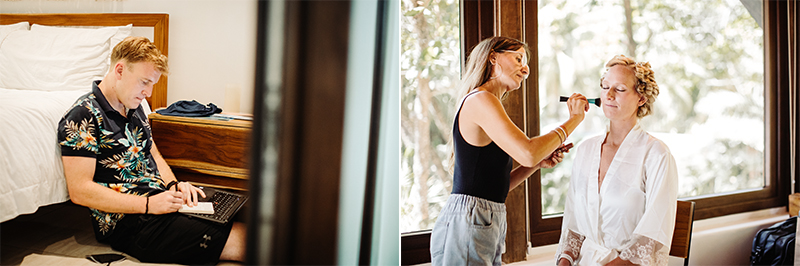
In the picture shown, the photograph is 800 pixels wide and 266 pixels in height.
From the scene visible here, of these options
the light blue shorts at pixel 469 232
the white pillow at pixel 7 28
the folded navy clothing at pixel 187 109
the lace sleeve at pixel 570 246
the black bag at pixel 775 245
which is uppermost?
the white pillow at pixel 7 28

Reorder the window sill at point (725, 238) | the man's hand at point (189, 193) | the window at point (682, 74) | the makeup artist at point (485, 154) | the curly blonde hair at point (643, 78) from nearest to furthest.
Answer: the man's hand at point (189, 193), the makeup artist at point (485, 154), the curly blonde hair at point (643, 78), the window at point (682, 74), the window sill at point (725, 238)

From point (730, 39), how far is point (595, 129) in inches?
40.2

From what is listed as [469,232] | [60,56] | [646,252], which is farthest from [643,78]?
[60,56]

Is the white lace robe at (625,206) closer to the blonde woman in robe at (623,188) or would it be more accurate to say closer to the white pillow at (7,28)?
the blonde woman in robe at (623,188)

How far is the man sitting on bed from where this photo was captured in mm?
735

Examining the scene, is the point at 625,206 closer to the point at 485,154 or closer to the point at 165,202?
the point at 485,154

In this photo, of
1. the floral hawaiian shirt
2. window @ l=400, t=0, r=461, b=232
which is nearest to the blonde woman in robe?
window @ l=400, t=0, r=461, b=232

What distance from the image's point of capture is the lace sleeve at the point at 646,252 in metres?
1.31

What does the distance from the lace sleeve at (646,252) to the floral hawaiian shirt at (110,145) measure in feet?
4.12

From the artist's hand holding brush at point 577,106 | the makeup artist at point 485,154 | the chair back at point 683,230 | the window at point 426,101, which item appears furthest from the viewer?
the window at point 426,101

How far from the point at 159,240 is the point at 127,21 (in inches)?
14.6

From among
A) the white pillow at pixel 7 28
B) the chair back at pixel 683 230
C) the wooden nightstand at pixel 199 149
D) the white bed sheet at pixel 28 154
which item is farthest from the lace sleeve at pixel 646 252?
the white pillow at pixel 7 28

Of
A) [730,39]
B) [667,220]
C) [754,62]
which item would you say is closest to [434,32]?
[667,220]

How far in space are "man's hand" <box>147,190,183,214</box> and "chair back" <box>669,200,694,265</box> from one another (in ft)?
5.10
